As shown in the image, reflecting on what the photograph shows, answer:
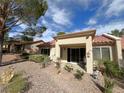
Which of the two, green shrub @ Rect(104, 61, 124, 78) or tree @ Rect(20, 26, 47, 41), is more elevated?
tree @ Rect(20, 26, 47, 41)

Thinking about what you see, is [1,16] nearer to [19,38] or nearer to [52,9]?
[19,38]

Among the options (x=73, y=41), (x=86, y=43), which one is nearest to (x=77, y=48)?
A: (x=73, y=41)

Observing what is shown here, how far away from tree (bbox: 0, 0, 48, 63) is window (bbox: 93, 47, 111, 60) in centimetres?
1034

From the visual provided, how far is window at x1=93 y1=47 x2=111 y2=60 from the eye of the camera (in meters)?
15.7

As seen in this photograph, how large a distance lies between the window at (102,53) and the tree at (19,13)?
10339 millimetres

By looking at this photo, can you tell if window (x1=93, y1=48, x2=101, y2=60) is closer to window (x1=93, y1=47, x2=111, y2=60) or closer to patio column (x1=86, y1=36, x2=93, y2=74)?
window (x1=93, y1=47, x2=111, y2=60)

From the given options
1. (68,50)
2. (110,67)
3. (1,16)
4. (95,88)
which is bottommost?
(95,88)

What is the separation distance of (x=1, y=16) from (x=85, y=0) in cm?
1195

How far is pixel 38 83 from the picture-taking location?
8633mm

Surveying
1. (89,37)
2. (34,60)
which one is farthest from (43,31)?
(89,37)

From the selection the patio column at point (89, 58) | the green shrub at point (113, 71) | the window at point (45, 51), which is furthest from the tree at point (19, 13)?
the green shrub at point (113, 71)

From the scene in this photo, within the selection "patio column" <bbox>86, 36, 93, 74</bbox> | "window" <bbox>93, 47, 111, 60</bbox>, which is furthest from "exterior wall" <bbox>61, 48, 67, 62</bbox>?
"patio column" <bbox>86, 36, 93, 74</bbox>

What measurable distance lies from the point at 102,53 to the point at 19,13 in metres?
13.6

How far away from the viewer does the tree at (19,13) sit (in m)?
14.5
